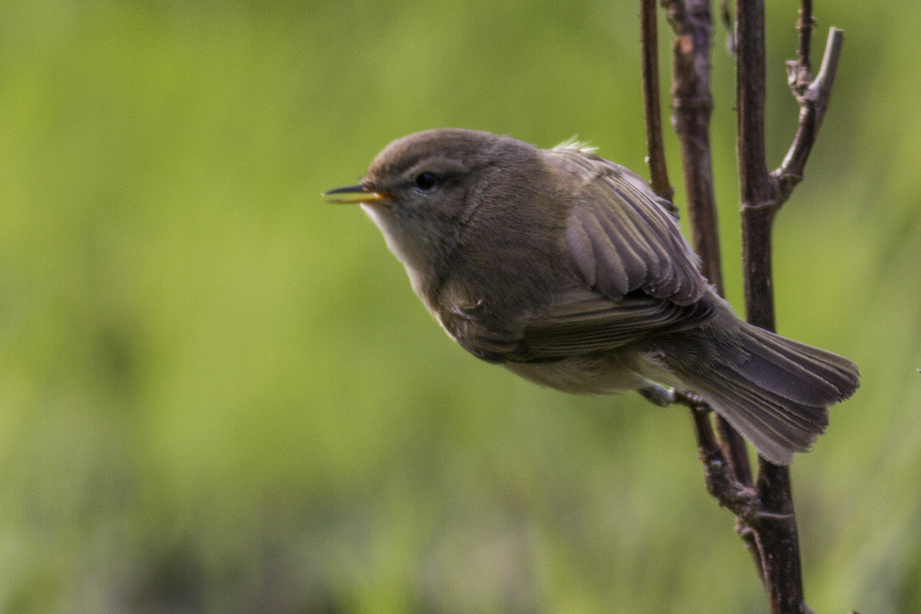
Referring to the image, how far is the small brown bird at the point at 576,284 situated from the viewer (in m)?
1.11

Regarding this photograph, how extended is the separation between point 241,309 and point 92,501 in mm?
517

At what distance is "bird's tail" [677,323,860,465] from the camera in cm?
107

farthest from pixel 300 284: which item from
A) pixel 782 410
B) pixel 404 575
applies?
pixel 782 410

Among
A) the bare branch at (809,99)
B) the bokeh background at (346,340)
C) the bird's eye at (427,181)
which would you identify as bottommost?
the bokeh background at (346,340)

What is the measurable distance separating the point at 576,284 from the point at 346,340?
43.6 inches

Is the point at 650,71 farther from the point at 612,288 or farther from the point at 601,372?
the point at 601,372

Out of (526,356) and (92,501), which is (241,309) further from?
(526,356)

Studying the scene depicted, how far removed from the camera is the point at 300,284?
2.21m

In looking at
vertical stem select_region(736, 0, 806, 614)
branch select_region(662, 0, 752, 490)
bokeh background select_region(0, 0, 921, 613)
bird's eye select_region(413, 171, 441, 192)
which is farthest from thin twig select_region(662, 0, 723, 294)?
bokeh background select_region(0, 0, 921, 613)

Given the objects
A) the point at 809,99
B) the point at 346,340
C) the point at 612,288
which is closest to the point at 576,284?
the point at 612,288

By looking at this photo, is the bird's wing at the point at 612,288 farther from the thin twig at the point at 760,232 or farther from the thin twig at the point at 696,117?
the thin twig at the point at 760,232

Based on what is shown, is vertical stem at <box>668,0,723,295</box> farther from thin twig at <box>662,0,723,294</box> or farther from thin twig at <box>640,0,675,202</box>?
thin twig at <box>640,0,675,202</box>

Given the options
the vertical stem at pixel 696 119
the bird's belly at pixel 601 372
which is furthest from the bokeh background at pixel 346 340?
A: the vertical stem at pixel 696 119

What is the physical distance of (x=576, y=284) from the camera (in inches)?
45.6
